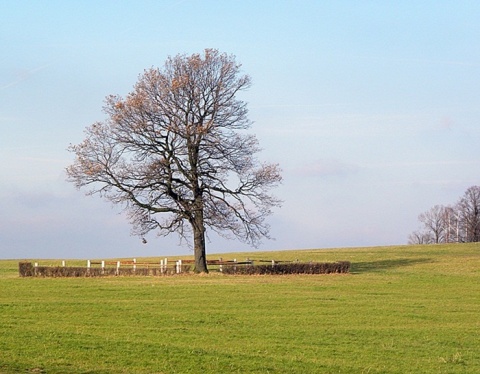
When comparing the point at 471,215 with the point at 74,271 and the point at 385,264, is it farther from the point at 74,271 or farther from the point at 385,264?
the point at 74,271

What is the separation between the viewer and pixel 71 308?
28.3 m

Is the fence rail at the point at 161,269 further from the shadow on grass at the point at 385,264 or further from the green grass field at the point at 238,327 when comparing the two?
the shadow on grass at the point at 385,264

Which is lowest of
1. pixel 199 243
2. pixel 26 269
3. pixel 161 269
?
pixel 161 269

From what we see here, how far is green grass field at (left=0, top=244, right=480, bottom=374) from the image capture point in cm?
1714

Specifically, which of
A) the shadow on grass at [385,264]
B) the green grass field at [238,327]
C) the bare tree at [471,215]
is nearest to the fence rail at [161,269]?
the green grass field at [238,327]

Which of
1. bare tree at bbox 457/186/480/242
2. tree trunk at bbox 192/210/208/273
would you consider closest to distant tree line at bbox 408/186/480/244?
bare tree at bbox 457/186/480/242

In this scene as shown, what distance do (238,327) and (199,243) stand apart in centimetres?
3064

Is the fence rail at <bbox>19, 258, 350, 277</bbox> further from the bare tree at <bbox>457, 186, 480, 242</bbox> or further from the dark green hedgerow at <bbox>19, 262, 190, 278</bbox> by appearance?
the bare tree at <bbox>457, 186, 480, 242</bbox>

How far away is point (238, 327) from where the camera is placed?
77.3ft

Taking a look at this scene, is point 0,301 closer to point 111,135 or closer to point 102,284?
point 102,284

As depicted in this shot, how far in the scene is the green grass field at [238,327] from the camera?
17.1 metres

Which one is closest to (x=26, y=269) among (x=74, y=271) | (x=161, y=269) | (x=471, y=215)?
(x=74, y=271)

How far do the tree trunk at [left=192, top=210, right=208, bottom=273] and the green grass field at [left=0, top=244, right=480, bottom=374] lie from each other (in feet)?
30.6

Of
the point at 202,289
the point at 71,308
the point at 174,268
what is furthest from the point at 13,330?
the point at 174,268
